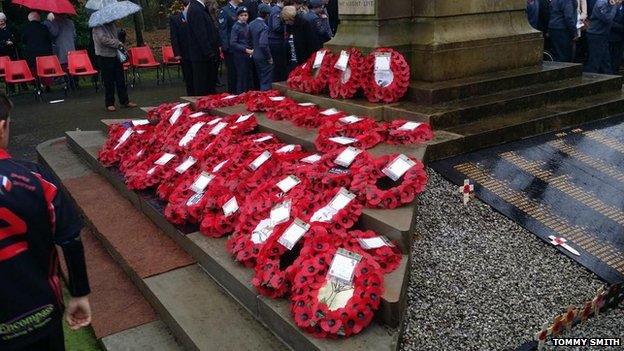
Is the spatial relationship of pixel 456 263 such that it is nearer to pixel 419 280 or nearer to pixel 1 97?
pixel 419 280

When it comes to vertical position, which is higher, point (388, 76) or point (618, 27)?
point (618, 27)

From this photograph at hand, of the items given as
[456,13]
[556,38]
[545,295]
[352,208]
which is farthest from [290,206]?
[556,38]

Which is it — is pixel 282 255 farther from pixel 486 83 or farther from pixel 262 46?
pixel 262 46

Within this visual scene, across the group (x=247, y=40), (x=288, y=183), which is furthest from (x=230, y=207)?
(x=247, y=40)

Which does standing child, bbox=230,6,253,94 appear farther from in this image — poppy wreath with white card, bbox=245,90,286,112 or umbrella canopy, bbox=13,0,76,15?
umbrella canopy, bbox=13,0,76,15

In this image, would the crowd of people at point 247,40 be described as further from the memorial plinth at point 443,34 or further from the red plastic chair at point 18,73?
the red plastic chair at point 18,73

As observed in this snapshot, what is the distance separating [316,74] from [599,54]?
20.0 feet

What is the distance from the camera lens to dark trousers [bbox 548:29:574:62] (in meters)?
10.7

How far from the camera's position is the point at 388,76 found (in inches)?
247

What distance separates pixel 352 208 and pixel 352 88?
281cm

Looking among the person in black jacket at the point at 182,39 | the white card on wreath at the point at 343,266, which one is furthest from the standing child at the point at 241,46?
the white card on wreath at the point at 343,266

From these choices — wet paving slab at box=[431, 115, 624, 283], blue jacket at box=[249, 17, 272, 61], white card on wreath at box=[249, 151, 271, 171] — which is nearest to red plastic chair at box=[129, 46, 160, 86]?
blue jacket at box=[249, 17, 272, 61]

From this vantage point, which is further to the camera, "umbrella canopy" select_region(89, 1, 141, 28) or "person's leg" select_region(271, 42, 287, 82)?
"person's leg" select_region(271, 42, 287, 82)

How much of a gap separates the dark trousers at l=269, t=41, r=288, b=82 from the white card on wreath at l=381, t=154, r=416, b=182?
20.5 feet
